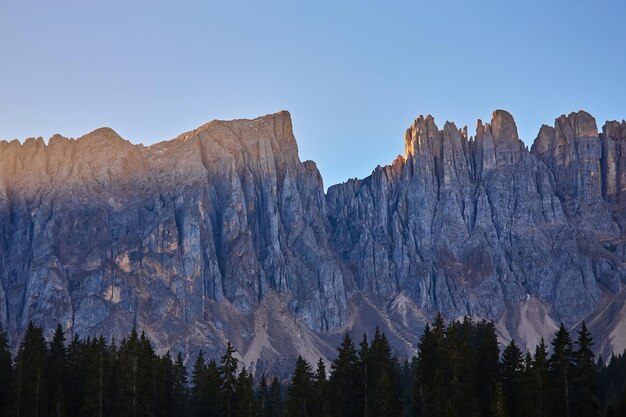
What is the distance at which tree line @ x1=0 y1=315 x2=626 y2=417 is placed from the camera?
315ft

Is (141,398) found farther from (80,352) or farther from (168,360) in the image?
(168,360)

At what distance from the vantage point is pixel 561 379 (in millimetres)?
96312

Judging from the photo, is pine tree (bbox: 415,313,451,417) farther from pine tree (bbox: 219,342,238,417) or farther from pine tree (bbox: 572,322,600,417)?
pine tree (bbox: 219,342,238,417)

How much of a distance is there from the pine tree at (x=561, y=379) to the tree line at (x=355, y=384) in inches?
3.8

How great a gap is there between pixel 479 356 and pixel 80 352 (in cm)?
4632

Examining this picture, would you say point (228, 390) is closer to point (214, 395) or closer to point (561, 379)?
point (214, 395)

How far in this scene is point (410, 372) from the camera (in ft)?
586

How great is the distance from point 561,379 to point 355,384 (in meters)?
23.1

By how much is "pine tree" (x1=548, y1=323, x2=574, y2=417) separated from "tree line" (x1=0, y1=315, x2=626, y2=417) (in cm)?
10

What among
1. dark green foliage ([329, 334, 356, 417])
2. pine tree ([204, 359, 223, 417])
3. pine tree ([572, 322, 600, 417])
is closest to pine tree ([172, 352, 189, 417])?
pine tree ([204, 359, 223, 417])

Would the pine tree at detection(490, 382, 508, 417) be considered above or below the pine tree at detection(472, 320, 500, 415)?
below

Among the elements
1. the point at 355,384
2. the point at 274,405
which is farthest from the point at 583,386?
the point at 274,405

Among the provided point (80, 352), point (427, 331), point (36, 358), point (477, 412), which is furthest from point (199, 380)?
point (477, 412)

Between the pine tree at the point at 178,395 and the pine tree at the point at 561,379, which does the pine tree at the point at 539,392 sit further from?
the pine tree at the point at 178,395
